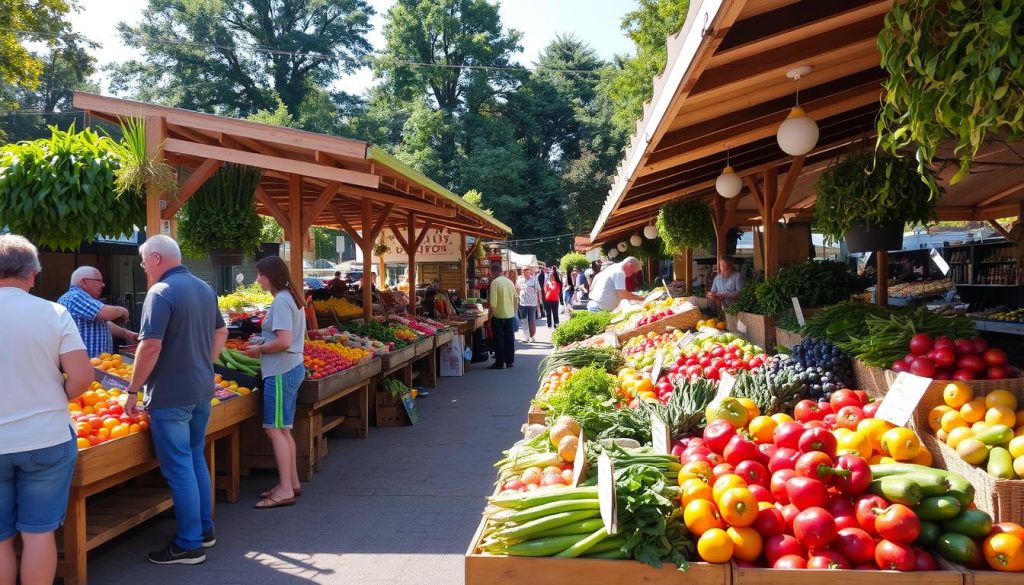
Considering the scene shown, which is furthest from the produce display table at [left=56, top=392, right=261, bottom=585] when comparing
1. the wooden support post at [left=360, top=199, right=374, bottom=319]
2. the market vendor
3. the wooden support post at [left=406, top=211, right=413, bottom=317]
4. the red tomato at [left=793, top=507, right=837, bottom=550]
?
Result: the wooden support post at [left=406, top=211, right=413, bottom=317]

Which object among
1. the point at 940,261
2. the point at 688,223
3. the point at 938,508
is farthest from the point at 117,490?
the point at 940,261

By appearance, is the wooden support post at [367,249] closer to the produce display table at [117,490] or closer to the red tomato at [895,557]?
the produce display table at [117,490]

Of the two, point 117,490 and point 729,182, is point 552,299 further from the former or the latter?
point 117,490

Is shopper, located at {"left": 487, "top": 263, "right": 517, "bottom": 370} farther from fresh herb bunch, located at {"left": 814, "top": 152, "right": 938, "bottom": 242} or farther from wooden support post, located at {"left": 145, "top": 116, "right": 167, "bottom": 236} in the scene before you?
fresh herb bunch, located at {"left": 814, "top": 152, "right": 938, "bottom": 242}

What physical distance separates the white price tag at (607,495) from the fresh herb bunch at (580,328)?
6.39 meters

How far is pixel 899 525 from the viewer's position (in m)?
2.36

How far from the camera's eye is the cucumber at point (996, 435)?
2.70m

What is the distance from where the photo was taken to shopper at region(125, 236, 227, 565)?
4.24 meters

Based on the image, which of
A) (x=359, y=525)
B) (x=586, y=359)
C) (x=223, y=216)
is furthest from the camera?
(x=586, y=359)

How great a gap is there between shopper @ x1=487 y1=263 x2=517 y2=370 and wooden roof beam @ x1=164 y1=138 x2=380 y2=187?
6.59 metres

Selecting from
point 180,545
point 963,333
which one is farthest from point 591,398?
point 180,545

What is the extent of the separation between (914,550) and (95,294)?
5797mm

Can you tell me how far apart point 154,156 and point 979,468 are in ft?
19.0

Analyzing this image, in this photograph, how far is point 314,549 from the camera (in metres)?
4.65
